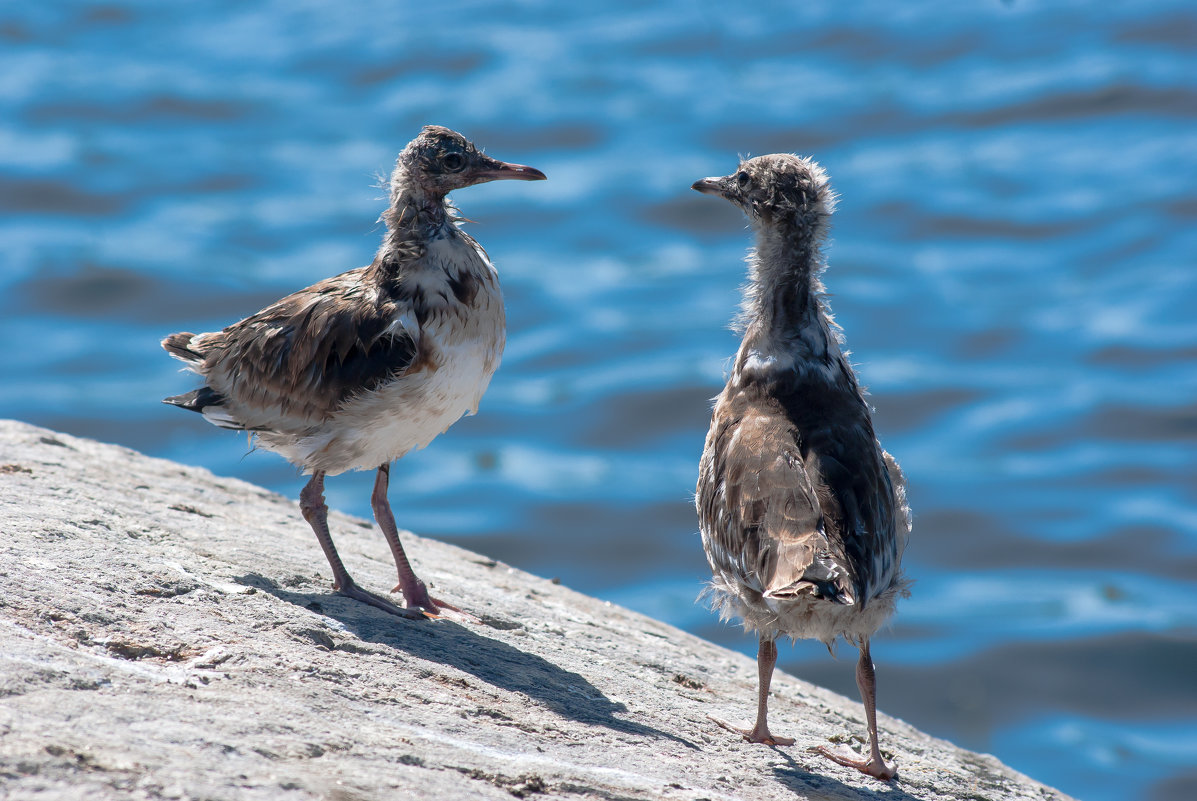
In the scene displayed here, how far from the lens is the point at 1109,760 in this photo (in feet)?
35.3

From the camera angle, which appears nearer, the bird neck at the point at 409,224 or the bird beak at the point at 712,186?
the bird neck at the point at 409,224

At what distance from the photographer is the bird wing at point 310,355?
21.6 feet

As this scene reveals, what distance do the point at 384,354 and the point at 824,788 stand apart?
9.97 feet

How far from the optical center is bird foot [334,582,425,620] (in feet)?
21.4

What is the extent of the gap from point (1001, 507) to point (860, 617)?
8.74 metres

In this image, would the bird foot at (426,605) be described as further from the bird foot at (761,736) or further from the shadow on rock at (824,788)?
the shadow on rock at (824,788)

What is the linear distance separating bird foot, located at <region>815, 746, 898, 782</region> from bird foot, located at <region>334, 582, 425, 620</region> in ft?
7.03

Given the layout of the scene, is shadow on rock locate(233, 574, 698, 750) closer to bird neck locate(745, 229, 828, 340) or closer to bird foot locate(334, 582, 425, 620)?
bird foot locate(334, 582, 425, 620)

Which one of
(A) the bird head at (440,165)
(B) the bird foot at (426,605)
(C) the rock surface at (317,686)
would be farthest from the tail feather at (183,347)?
(B) the bird foot at (426,605)

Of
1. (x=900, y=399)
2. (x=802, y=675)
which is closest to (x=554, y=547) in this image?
(x=802, y=675)

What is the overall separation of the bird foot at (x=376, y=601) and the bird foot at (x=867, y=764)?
214cm

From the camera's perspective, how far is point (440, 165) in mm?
7156

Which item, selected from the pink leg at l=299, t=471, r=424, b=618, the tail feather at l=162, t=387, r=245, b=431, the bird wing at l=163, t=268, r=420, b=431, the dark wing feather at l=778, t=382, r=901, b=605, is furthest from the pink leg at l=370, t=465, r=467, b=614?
the dark wing feather at l=778, t=382, r=901, b=605

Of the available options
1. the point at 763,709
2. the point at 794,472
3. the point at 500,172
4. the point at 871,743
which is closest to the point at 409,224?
the point at 500,172
